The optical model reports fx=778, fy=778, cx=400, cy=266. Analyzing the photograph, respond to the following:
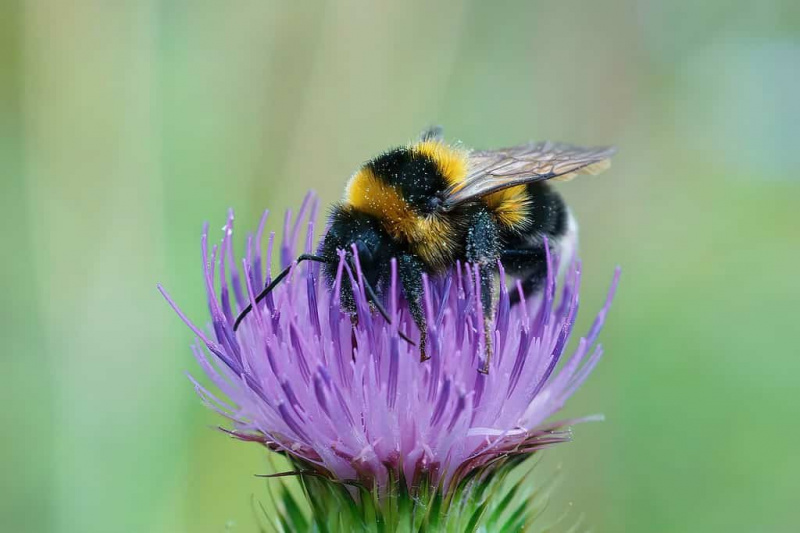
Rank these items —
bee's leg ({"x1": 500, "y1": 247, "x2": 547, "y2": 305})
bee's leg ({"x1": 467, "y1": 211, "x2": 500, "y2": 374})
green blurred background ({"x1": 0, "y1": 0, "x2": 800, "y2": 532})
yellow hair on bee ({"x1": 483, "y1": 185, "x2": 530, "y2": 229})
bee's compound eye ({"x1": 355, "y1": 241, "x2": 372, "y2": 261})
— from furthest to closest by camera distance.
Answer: green blurred background ({"x1": 0, "y1": 0, "x2": 800, "y2": 532}) → bee's leg ({"x1": 500, "y1": 247, "x2": 547, "y2": 305}) → yellow hair on bee ({"x1": 483, "y1": 185, "x2": 530, "y2": 229}) → bee's leg ({"x1": 467, "y1": 211, "x2": 500, "y2": 374}) → bee's compound eye ({"x1": 355, "y1": 241, "x2": 372, "y2": 261})

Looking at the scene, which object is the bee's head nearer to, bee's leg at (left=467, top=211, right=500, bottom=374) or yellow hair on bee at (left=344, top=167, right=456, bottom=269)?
yellow hair on bee at (left=344, top=167, right=456, bottom=269)

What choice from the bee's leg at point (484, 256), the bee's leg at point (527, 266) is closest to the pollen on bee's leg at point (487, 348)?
the bee's leg at point (484, 256)

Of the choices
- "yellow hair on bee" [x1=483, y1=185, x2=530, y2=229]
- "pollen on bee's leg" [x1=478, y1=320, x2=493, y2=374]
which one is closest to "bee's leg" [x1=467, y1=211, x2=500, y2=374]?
"pollen on bee's leg" [x1=478, y1=320, x2=493, y2=374]

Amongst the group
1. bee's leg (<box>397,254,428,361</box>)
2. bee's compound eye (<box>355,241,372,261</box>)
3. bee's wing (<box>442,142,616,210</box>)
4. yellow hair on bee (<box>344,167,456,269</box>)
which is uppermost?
bee's wing (<box>442,142,616,210</box>)

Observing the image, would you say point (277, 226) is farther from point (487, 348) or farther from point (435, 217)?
point (487, 348)

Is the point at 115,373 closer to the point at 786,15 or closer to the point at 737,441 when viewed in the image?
the point at 737,441

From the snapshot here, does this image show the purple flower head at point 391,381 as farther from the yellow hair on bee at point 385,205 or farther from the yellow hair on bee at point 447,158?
the yellow hair on bee at point 447,158

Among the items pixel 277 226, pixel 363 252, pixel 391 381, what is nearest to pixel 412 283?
pixel 363 252
